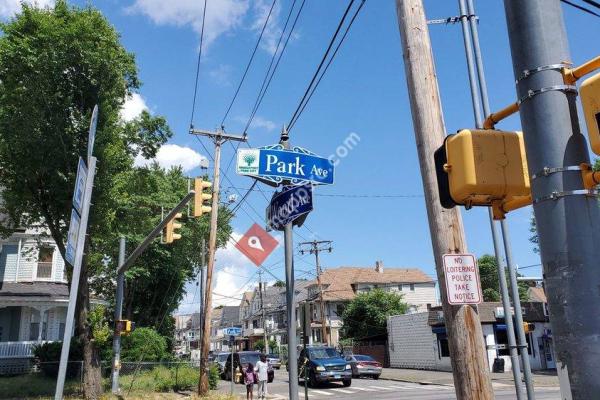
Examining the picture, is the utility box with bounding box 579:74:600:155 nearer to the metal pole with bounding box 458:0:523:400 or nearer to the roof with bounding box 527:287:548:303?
the metal pole with bounding box 458:0:523:400

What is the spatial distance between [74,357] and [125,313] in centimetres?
1271

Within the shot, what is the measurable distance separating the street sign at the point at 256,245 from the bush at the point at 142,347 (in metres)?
25.4

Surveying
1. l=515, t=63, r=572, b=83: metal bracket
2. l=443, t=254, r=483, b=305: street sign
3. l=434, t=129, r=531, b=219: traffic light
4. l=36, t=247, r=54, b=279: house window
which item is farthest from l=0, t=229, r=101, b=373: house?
l=515, t=63, r=572, b=83: metal bracket

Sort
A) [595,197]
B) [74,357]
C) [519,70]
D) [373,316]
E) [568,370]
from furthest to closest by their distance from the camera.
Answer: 1. [373,316]
2. [74,357]
3. [519,70]
4. [595,197]
5. [568,370]

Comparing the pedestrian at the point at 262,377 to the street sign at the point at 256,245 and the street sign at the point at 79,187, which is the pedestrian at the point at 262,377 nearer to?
the street sign at the point at 256,245

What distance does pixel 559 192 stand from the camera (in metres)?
2.84

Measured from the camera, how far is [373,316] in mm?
49938

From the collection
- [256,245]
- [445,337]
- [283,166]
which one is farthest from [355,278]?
[283,166]

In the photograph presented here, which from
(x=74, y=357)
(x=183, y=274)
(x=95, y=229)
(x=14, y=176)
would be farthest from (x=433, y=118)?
(x=183, y=274)

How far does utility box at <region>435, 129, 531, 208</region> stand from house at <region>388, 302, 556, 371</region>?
31.8m

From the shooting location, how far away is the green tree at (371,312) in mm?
49688

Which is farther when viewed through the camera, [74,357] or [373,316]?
[373,316]

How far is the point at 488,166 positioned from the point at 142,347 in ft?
104

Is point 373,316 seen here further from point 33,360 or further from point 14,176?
point 14,176
